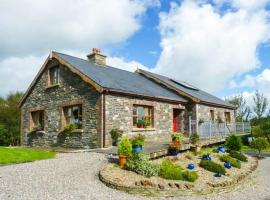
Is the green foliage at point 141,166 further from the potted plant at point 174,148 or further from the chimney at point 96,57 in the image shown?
the chimney at point 96,57

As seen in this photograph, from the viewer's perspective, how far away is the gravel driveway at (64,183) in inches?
321

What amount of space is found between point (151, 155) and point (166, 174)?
2.41 metres

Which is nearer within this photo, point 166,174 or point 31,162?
point 166,174

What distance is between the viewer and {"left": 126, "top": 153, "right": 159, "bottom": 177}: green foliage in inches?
402

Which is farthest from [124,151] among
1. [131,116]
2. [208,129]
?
[208,129]

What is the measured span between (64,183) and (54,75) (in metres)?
12.5

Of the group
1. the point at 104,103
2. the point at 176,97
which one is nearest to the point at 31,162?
the point at 104,103

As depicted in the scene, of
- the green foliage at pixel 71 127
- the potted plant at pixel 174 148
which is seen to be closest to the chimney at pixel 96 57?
the green foliage at pixel 71 127

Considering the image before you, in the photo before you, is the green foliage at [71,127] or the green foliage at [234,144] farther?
the green foliage at [234,144]

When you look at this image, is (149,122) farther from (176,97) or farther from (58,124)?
(58,124)

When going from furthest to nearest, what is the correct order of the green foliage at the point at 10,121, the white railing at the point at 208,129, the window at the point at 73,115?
the green foliage at the point at 10,121
the white railing at the point at 208,129
the window at the point at 73,115

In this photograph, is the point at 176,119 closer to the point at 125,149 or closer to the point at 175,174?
the point at 125,149

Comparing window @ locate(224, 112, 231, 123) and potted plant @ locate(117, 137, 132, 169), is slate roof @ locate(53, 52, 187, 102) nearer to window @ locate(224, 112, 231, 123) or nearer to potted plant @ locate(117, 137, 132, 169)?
potted plant @ locate(117, 137, 132, 169)

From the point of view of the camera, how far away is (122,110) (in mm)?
17000
